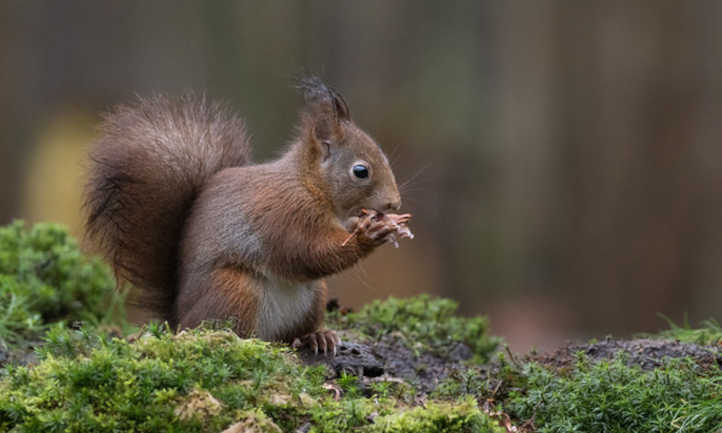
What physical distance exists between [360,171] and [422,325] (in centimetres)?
99

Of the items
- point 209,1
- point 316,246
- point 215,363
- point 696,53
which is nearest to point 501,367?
point 316,246

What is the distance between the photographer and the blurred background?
8445 mm

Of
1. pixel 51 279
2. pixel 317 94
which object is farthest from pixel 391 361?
pixel 51 279

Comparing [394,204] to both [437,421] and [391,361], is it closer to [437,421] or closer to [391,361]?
[391,361]

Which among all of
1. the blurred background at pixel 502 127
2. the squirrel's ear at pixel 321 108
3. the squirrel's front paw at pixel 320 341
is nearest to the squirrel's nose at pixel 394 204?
the squirrel's ear at pixel 321 108

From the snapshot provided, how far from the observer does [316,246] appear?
3.71 meters

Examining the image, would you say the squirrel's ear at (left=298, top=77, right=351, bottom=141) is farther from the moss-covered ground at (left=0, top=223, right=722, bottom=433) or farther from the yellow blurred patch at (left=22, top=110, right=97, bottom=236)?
the yellow blurred patch at (left=22, top=110, right=97, bottom=236)

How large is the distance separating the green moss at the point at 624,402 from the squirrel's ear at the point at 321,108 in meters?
1.35

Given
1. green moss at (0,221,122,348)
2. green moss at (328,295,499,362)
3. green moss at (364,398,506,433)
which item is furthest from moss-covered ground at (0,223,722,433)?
green moss at (0,221,122,348)

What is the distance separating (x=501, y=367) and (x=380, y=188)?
848mm

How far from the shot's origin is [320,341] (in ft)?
12.8

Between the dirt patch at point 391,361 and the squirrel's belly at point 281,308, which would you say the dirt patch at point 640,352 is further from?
the squirrel's belly at point 281,308

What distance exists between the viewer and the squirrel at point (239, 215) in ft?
12.2

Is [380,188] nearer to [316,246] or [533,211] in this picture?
[316,246]
